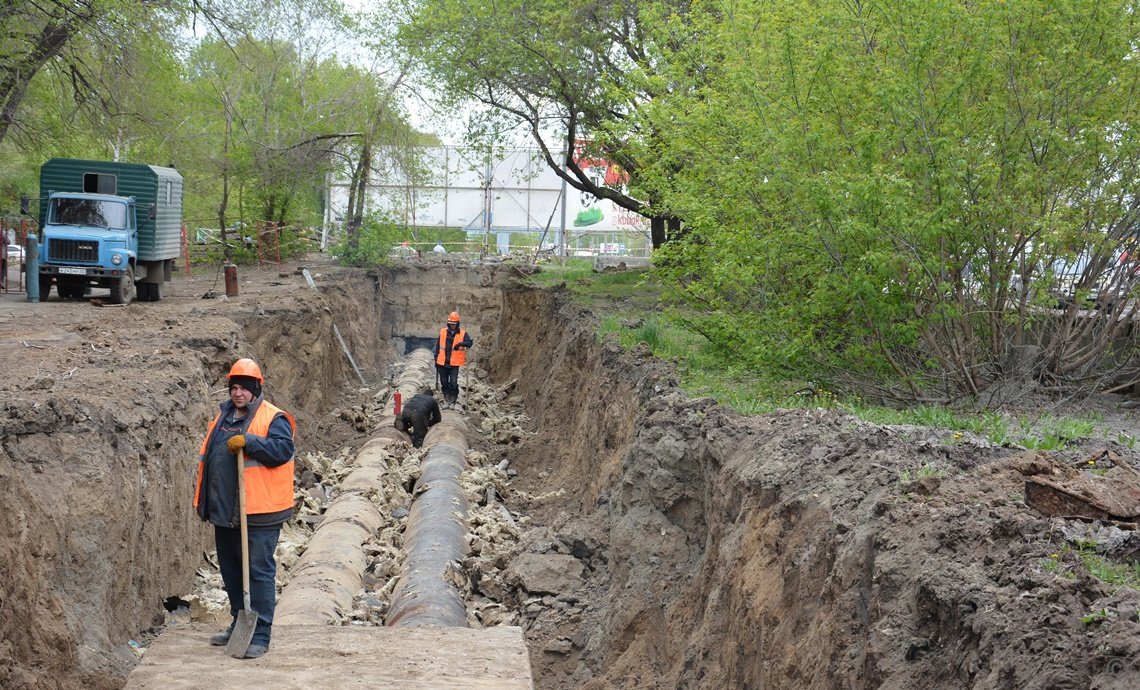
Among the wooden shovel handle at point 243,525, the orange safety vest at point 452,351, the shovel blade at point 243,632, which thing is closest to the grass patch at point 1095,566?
the wooden shovel handle at point 243,525

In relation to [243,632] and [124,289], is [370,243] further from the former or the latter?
[243,632]

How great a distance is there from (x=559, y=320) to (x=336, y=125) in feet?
50.8

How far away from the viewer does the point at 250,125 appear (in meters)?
32.1

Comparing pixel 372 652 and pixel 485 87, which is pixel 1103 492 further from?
pixel 485 87

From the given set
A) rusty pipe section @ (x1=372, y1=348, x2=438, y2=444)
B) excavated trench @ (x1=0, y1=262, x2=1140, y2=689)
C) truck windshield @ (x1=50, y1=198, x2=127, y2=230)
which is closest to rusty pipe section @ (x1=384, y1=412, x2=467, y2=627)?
excavated trench @ (x1=0, y1=262, x2=1140, y2=689)

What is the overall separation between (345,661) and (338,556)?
3919 millimetres

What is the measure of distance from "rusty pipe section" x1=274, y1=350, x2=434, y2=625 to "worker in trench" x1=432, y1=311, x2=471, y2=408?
13.0 feet

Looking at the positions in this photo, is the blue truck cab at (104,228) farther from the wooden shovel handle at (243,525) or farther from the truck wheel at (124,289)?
the wooden shovel handle at (243,525)

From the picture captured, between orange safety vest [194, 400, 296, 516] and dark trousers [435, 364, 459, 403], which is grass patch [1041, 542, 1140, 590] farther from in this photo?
dark trousers [435, 364, 459, 403]

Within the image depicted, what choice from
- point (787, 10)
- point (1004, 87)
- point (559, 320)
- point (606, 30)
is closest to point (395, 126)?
point (606, 30)

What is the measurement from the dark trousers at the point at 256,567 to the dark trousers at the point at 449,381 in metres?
12.5

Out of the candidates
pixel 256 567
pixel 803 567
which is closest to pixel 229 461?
pixel 256 567

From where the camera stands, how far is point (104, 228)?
19297 millimetres

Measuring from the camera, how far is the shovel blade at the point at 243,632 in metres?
6.08
